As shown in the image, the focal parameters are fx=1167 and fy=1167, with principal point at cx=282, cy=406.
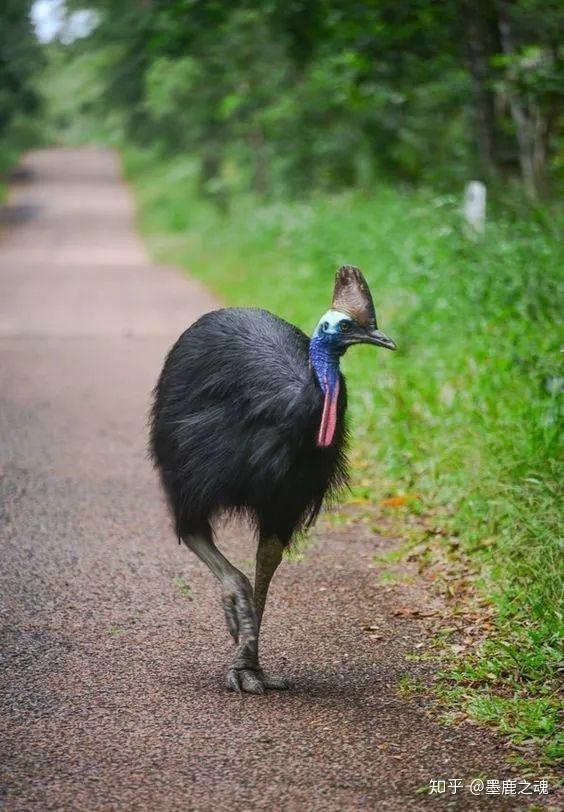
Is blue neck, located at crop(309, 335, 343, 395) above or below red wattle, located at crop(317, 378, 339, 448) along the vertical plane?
above

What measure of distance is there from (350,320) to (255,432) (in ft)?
1.61

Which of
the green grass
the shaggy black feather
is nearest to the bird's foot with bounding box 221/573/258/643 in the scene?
the shaggy black feather

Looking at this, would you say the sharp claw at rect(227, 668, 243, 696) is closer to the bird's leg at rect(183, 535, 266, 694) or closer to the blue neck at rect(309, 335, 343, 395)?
the bird's leg at rect(183, 535, 266, 694)

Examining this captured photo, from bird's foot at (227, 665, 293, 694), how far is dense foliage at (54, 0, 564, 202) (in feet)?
24.2

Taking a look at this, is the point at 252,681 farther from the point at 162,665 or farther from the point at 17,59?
the point at 17,59

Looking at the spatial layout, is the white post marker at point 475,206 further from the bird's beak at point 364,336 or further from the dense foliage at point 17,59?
the dense foliage at point 17,59

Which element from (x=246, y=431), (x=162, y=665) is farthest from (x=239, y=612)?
(x=246, y=431)

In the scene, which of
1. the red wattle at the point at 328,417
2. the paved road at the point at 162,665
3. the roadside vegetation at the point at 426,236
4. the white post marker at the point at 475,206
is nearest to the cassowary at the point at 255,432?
the red wattle at the point at 328,417

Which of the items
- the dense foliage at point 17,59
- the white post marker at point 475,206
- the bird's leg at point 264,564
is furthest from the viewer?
the dense foliage at point 17,59

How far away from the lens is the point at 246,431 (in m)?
3.94

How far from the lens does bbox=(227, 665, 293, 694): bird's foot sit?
13.1 ft

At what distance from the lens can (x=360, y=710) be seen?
3.89 m

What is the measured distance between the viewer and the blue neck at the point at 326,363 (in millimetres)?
3811

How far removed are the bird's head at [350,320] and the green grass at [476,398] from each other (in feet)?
4.15
